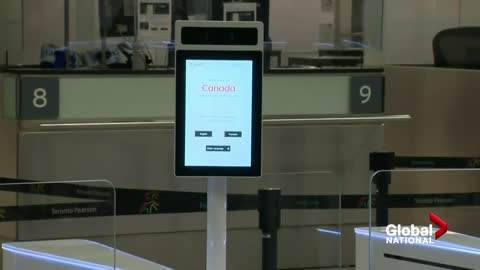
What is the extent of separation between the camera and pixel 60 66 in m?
6.78

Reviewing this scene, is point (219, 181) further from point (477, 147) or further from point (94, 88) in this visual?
point (477, 147)

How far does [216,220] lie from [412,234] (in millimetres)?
1263

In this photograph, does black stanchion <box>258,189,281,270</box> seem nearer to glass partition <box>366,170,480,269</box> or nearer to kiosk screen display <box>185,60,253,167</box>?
glass partition <box>366,170,480,269</box>

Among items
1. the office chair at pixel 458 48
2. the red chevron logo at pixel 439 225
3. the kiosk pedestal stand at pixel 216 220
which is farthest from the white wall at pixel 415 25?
the kiosk pedestal stand at pixel 216 220

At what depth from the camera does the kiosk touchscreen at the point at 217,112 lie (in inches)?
150

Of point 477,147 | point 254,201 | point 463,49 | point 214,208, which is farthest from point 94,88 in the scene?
point 463,49

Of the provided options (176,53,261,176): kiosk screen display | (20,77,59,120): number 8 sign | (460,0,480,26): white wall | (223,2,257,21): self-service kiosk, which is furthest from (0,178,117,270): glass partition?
(460,0,480,26): white wall

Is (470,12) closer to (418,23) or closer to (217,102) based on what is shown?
(418,23)

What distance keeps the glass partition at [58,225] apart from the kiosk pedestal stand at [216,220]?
0.60 m

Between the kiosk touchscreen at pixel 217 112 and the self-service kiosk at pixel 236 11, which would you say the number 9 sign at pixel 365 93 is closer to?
the self-service kiosk at pixel 236 11

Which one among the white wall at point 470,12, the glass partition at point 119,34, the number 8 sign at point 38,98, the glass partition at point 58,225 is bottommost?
the glass partition at point 58,225

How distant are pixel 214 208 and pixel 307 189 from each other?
256cm

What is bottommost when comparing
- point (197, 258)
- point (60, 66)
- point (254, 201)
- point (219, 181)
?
point (197, 258)

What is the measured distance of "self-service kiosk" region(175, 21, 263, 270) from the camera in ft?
12.5
